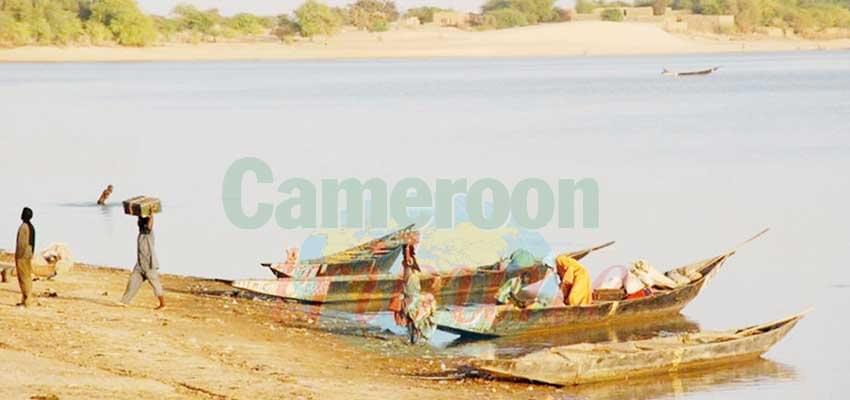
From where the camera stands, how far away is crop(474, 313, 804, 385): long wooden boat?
14.0m

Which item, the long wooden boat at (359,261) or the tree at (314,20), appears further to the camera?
the tree at (314,20)

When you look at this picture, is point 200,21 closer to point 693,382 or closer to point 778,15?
point 778,15

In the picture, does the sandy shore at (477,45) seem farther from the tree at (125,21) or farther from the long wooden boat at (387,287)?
the long wooden boat at (387,287)

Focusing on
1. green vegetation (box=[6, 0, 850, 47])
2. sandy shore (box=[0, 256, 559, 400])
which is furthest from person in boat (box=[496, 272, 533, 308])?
green vegetation (box=[6, 0, 850, 47])

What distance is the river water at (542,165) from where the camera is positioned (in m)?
20.7

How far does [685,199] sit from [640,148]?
1251 centimetres

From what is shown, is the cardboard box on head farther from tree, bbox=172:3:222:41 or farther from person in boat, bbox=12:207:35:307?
tree, bbox=172:3:222:41

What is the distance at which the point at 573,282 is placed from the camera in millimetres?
17188

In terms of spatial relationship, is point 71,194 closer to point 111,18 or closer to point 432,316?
point 432,316

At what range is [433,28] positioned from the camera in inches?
6772

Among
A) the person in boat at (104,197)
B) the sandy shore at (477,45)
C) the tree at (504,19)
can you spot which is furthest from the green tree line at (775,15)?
the person in boat at (104,197)

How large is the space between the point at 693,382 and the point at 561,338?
7.41ft

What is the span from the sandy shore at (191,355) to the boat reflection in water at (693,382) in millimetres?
443

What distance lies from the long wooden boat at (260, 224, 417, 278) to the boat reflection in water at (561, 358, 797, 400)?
15.5ft
